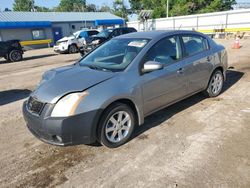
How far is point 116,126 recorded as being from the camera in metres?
3.65

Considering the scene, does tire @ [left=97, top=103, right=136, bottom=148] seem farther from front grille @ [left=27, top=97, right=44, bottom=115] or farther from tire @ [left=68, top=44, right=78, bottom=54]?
tire @ [left=68, top=44, right=78, bottom=54]

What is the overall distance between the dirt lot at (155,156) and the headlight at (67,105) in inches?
29.3

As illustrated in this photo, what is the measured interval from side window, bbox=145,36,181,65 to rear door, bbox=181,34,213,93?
230 millimetres

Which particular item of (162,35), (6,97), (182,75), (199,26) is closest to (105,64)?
(162,35)

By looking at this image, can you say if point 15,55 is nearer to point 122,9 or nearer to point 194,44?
point 194,44

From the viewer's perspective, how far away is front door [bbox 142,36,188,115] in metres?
3.96

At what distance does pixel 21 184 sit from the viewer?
300cm

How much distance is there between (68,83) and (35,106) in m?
0.57

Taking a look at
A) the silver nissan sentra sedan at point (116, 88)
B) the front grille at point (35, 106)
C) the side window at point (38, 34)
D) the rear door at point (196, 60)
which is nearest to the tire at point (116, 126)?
the silver nissan sentra sedan at point (116, 88)

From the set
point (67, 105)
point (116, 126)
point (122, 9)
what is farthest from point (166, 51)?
point (122, 9)

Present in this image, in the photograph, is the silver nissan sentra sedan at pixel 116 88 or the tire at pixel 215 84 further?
the tire at pixel 215 84

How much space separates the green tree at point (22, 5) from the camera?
86438 mm

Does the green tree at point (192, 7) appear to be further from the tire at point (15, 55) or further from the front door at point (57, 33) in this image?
the tire at point (15, 55)

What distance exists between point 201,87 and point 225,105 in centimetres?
63
